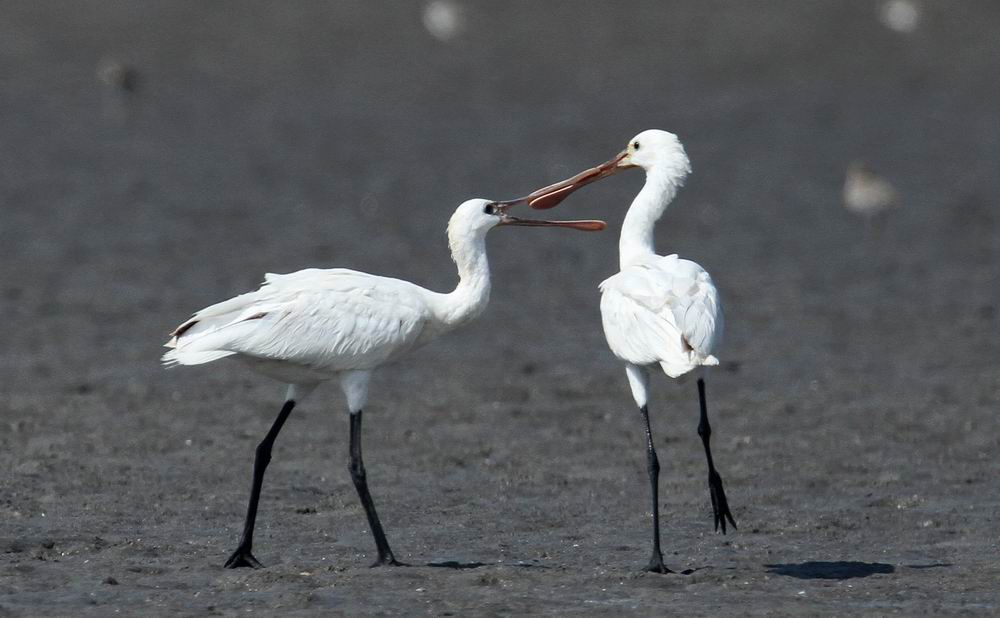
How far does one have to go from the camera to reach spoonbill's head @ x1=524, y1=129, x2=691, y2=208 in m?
9.49

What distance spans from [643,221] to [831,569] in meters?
2.07

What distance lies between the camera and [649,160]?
9656mm

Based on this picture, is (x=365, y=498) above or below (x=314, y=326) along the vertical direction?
below

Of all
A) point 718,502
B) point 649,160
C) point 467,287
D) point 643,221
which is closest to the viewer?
point 467,287

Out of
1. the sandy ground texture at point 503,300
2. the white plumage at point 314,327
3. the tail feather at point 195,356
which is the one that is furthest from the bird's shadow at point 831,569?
the tail feather at point 195,356

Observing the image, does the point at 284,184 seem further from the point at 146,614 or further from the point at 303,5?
the point at 146,614

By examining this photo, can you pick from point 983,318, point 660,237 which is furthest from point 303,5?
point 983,318

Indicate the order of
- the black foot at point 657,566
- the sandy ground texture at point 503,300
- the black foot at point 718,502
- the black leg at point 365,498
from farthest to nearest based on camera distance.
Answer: the black foot at point 718,502, the sandy ground texture at point 503,300, the black leg at point 365,498, the black foot at point 657,566

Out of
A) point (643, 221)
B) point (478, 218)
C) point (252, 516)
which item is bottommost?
point (252, 516)

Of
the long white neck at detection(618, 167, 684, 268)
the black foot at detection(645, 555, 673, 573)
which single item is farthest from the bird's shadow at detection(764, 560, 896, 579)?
the long white neck at detection(618, 167, 684, 268)

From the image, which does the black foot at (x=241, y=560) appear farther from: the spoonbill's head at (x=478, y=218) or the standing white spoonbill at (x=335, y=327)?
the spoonbill's head at (x=478, y=218)

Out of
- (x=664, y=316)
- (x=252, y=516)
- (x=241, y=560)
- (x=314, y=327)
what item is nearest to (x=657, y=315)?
(x=664, y=316)

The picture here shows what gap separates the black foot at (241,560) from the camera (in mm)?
8000

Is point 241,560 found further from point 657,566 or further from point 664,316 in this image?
point 664,316
